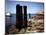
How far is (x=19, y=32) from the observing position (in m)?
1.50

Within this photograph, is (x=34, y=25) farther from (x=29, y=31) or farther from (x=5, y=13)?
(x=5, y=13)

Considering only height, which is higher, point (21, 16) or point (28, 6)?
point (28, 6)

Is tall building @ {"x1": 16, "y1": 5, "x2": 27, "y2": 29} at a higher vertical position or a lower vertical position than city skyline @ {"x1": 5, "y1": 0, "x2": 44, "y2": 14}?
lower

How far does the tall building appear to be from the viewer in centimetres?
150

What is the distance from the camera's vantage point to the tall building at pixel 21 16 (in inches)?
59.2

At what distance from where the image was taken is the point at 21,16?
1511 millimetres

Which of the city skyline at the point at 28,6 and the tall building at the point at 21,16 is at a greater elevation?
the city skyline at the point at 28,6

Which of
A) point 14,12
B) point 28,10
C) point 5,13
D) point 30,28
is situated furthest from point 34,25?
point 5,13

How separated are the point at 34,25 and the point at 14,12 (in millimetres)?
399
